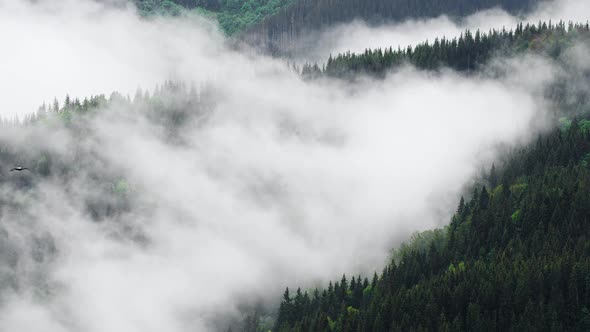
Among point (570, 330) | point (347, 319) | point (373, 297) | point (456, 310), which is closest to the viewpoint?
point (570, 330)

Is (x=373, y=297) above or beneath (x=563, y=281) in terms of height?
beneath

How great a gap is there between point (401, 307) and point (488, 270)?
1458 centimetres

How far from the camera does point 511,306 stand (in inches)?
6585

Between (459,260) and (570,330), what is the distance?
4082cm

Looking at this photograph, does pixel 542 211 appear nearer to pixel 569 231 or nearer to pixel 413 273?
pixel 569 231

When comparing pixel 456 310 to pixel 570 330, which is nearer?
pixel 570 330

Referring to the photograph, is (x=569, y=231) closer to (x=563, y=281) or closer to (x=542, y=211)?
(x=542, y=211)

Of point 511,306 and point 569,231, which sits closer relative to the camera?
point 511,306

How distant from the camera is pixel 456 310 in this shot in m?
172

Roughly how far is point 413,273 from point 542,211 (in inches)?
935

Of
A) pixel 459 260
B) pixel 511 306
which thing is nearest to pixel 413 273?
pixel 459 260

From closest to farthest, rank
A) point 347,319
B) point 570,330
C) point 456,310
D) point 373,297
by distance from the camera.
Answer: point 570,330 → point 456,310 → point 347,319 → point 373,297

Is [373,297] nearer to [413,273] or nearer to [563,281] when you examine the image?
[413,273]

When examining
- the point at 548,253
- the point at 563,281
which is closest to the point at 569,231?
the point at 548,253
